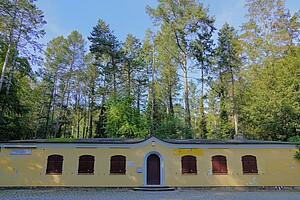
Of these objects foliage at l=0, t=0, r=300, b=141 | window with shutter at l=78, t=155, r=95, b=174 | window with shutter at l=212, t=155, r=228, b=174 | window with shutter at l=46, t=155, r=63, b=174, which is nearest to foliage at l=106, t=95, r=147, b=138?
foliage at l=0, t=0, r=300, b=141

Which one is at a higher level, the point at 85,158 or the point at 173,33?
the point at 173,33

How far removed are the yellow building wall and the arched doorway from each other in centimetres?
41

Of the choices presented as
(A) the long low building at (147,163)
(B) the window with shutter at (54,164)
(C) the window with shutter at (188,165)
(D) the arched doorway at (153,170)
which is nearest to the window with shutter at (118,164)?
(A) the long low building at (147,163)

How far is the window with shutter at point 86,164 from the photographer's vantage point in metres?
13.1

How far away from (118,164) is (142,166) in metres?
1.43

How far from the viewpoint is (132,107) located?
22.9 metres

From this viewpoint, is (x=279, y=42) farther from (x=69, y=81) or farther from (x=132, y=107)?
(x=69, y=81)

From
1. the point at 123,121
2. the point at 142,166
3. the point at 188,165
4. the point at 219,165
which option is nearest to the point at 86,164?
the point at 142,166

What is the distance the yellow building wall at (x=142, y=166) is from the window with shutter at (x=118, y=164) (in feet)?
0.73

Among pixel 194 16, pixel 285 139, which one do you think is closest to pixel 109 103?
pixel 194 16

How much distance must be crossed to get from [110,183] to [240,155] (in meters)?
7.95

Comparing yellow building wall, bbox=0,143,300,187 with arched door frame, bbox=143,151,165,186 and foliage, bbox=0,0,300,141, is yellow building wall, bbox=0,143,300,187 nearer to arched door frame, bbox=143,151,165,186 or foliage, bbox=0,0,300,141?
arched door frame, bbox=143,151,165,186

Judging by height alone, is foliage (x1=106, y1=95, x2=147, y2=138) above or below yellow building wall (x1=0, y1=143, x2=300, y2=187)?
above

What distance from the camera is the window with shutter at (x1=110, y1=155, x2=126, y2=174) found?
517 inches
